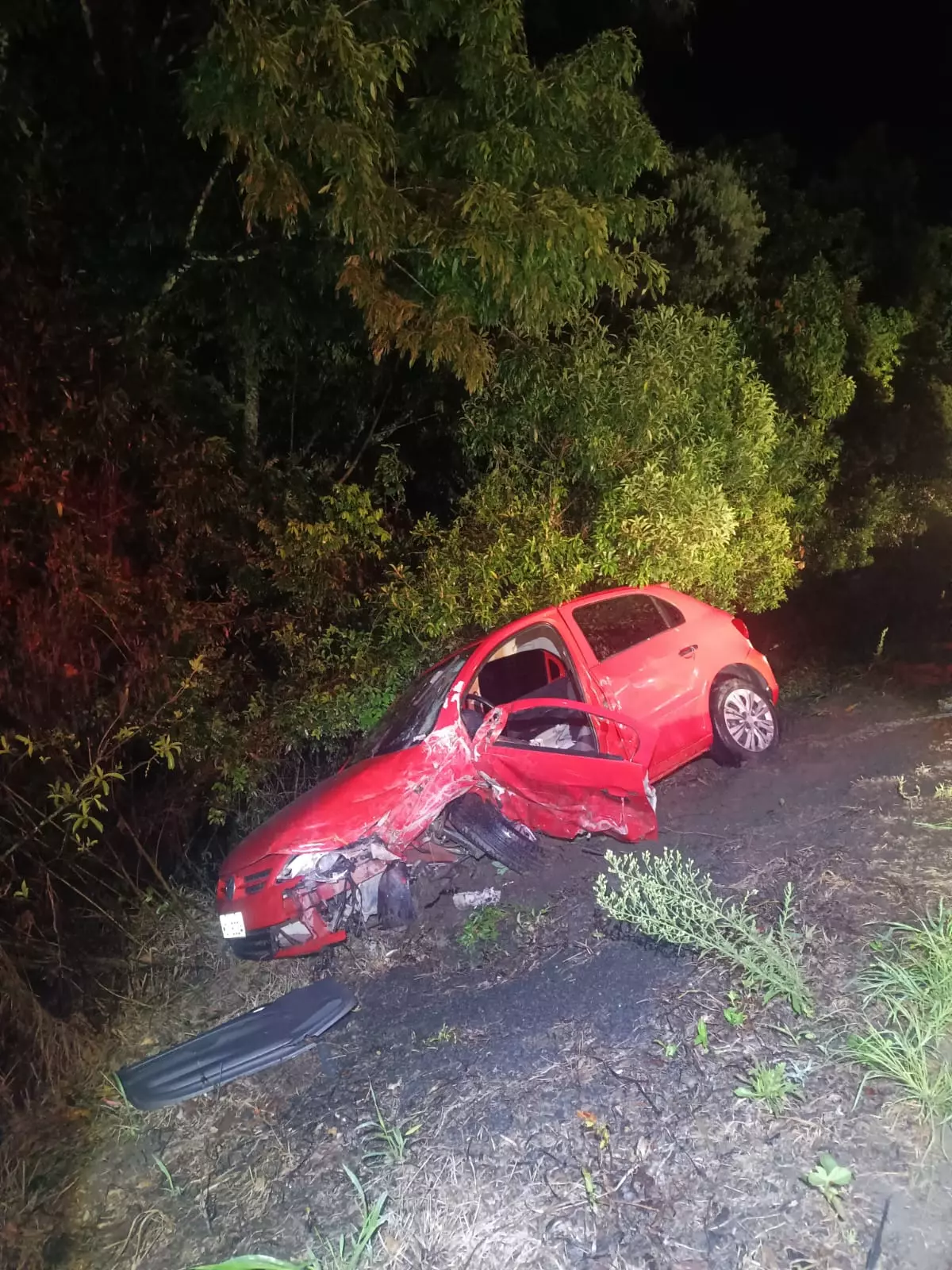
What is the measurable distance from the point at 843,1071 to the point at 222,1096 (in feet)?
8.44

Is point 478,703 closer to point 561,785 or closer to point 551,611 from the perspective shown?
point 561,785

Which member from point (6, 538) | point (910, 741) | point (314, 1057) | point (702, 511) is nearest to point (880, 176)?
point (702, 511)

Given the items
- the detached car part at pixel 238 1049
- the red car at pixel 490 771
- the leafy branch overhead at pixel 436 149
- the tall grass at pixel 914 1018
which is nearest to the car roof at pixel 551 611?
the red car at pixel 490 771

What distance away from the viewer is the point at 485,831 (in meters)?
5.16

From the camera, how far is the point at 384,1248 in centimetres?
290

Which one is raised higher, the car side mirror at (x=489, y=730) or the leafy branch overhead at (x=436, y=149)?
the leafy branch overhead at (x=436, y=149)

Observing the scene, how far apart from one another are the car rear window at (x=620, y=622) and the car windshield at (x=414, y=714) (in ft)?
2.90

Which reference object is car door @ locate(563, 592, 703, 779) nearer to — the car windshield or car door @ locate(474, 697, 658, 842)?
car door @ locate(474, 697, 658, 842)

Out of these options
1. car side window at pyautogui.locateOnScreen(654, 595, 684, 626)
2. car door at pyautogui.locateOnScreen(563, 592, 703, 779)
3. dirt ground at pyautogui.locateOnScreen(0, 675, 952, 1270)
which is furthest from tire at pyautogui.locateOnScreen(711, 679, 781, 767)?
dirt ground at pyautogui.locateOnScreen(0, 675, 952, 1270)

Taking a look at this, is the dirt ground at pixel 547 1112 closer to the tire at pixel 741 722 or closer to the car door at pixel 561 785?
the car door at pixel 561 785

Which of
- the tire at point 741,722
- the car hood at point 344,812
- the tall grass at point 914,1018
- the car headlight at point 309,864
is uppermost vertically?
the car hood at point 344,812

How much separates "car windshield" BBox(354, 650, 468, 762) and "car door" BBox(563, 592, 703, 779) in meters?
0.91

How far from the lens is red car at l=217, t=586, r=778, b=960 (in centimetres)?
490

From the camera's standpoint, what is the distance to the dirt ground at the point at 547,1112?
273 centimetres
